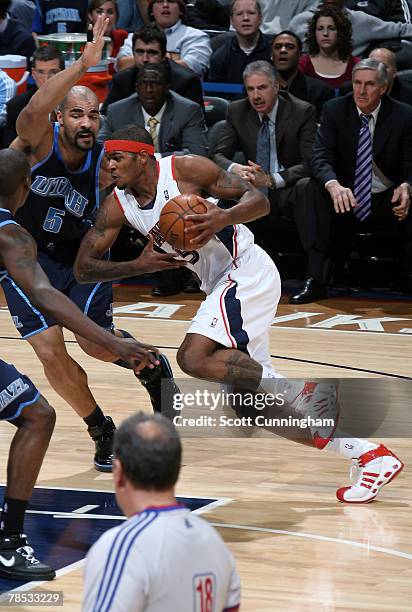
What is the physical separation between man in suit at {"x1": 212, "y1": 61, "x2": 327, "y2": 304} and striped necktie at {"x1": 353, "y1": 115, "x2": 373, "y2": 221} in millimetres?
368

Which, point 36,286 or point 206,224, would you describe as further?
point 206,224

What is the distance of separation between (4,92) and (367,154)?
3.04m

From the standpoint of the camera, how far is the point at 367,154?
9281 millimetres

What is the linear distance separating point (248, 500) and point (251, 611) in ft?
4.14

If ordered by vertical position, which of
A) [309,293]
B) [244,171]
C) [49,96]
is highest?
[49,96]

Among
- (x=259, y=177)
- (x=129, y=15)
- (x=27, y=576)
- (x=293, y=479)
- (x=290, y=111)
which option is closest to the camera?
(x=27, y=576)

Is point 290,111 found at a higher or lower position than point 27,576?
higher

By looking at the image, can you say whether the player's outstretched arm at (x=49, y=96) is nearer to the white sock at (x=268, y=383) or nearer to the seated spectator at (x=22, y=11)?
the white sock at (x=268, y=383)

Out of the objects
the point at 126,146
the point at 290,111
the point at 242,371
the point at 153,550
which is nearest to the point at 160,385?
the point at 242,371

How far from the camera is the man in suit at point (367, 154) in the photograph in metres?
9.26

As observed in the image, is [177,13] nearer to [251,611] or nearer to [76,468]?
[76,468]

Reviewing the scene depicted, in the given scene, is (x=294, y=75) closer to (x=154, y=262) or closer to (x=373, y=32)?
(x=373, y=32)

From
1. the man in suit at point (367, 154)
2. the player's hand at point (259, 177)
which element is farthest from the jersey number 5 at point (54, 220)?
the man in suit at point (367, 154)

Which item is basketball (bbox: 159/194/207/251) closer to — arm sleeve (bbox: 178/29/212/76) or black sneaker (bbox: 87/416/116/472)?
black sneaker (bbox: 87/416/116/472)
